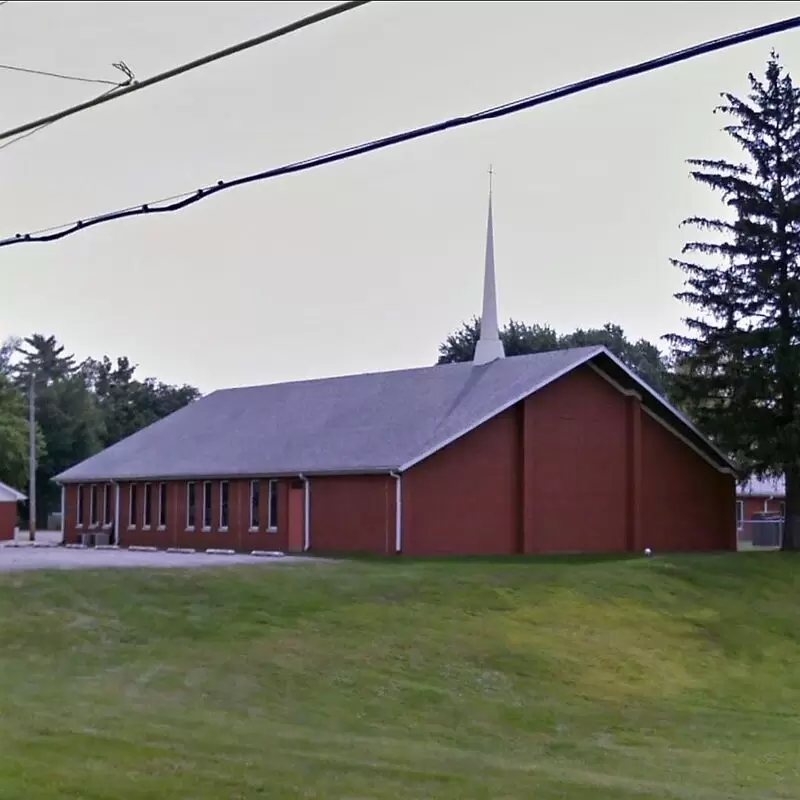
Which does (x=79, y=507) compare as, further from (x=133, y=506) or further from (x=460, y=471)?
(x=460, y=471)

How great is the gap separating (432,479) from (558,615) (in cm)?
988

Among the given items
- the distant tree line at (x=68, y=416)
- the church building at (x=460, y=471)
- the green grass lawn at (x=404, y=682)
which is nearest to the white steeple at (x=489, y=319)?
the church building at (x=460, y=471)

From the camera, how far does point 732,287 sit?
125 ft

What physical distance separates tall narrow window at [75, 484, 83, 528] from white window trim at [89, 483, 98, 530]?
72 cm

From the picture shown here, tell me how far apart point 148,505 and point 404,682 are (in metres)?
26.4

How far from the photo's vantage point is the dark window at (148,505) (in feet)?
146

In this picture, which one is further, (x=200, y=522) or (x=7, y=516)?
(x=7, y=516)

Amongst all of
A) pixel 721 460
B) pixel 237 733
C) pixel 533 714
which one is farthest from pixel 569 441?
pixel 237 733

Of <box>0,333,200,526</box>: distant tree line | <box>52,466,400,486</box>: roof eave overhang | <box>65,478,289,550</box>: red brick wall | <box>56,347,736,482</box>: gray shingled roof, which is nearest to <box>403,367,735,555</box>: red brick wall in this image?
<box>56,347,736,482</box>: gray shingled roof

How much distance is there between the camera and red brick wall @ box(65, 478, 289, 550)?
38938 mm

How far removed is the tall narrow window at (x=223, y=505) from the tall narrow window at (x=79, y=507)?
9.51m

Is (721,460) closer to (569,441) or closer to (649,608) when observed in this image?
(569,441)

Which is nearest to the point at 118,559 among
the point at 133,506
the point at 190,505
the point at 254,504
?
the point at 254,504

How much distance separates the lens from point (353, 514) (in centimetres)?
3612
